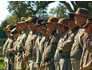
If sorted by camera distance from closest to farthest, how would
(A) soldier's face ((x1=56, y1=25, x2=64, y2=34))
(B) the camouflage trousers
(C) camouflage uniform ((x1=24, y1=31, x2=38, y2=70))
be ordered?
(B) the camouflage trousers < (A) soldier's face ((x1=56, y1=25, x2=64, y2=34)) < (C) camouflage uniform ((x1=24, y1=31, x2=38, y2=70))

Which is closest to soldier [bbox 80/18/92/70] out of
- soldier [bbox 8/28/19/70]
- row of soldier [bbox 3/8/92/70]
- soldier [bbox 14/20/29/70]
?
row of soldier [bbox 3/8/92/70]

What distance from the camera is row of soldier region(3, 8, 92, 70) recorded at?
26.8 ft

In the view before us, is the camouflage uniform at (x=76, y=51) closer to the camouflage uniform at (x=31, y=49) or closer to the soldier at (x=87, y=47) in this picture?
the soldier at (x=87, y=47)

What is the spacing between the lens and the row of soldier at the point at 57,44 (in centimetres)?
815

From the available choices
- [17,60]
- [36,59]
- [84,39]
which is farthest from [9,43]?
[84,39]

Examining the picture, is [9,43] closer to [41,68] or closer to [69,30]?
[41,68]

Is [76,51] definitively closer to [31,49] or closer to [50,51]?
[50,51]

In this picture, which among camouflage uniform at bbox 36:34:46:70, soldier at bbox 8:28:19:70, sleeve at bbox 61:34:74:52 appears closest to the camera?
sleeve at bbox 61:34:74:52

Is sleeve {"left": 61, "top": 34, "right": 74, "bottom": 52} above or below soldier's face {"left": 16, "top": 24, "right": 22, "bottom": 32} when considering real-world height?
below

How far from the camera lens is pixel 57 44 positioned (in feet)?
33.0

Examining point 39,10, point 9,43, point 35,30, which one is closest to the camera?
point 35,30

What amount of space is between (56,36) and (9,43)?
730cm

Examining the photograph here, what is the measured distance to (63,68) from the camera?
946 centimetres

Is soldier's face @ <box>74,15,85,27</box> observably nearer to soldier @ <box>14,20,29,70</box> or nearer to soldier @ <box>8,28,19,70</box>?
soldier @ <box>14,20,29,70</box>
